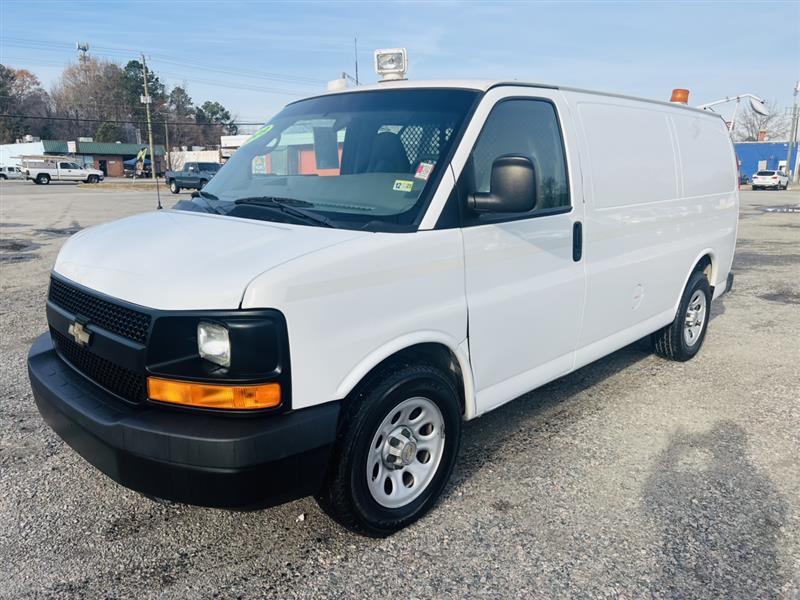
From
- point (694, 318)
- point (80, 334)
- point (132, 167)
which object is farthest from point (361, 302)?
point (132, 167)

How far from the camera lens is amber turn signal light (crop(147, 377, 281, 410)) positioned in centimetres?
235

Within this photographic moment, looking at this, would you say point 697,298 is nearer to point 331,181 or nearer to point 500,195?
point 500,195

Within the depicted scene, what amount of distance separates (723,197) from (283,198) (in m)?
4.29

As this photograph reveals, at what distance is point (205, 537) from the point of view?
9.69 feet

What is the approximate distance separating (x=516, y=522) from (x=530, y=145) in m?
1.99

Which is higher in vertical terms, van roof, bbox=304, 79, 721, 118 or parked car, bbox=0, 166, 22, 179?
parked car, bbox=0, 166, 22, 179

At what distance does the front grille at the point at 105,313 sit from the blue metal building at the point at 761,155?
67328 millimetres

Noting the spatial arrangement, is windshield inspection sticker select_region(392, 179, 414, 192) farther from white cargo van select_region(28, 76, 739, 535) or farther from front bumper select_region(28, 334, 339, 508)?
front bumper select_region(28, 334, 339, 508)

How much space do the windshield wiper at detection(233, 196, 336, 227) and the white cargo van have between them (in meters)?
0.02

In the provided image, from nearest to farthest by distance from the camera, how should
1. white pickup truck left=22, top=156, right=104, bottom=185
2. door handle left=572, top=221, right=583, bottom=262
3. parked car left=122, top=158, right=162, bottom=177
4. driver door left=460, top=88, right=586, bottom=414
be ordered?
1. driver door left=460, top=88, right=586, bottom=414
2. door handle left=572, top=221, right=583, bottom=262
3. white pickup truck left=22, top=156, right=104, bottom=185
4. parked car left=122, top=158, right=162, bottom=177

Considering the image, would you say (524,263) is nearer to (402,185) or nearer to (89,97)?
(402,185)

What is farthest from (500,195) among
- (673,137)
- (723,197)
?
(723,197)

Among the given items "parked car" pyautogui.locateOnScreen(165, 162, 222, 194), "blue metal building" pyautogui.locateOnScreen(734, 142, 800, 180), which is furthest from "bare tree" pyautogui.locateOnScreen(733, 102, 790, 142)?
"parked car" pyautogui.locateOnScreen(165, 162, 222, 194)

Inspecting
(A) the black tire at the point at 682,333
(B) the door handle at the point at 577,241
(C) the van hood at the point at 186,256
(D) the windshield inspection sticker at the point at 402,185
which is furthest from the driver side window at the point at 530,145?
(A) the black tire at the point at 682,333
